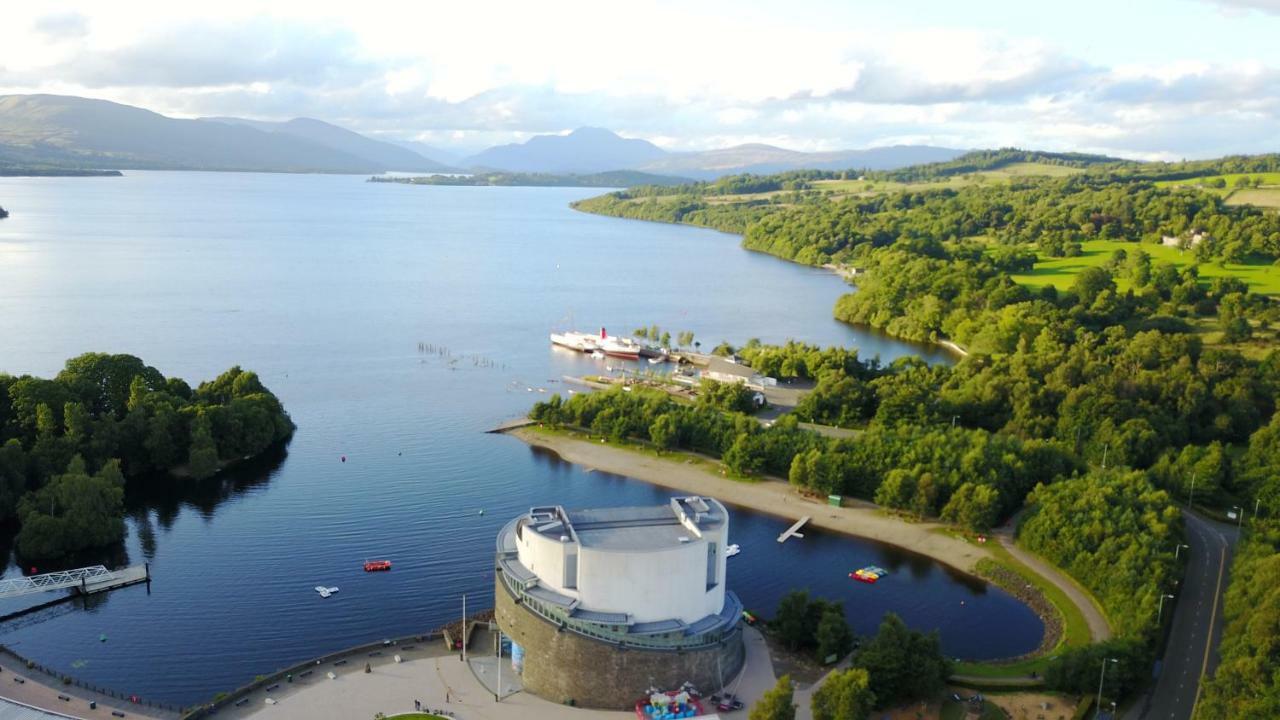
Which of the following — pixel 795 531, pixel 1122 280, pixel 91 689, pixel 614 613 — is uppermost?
pixel 1122 280

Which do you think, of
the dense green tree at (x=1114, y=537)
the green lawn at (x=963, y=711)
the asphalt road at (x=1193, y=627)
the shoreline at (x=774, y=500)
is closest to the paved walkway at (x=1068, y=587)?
the dense green tree at (x=1114, y=537)

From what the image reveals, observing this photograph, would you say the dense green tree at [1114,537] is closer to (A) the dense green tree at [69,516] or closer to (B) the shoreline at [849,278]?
(A) the dense green tree at [69,516]

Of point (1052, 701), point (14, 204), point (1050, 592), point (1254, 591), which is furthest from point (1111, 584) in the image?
point (14, 204)

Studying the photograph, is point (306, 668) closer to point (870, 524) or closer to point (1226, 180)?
point (870, 524)

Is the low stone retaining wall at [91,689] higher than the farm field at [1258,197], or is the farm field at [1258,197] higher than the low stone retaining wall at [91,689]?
the farm field at [1258,197]

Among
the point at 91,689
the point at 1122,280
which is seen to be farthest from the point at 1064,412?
the point at 91,689

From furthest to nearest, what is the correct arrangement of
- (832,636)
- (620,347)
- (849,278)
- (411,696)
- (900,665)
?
(849,278), (620,347), (832,636), (411,696), (900,665)

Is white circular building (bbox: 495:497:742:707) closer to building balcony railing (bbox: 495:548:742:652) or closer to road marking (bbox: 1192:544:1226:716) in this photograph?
building balcony railing (bbox: 495:548:742:652)

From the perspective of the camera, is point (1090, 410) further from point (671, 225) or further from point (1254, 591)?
point (671, 225)
